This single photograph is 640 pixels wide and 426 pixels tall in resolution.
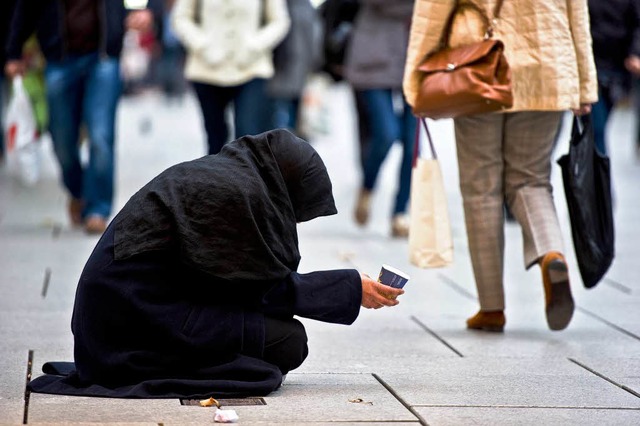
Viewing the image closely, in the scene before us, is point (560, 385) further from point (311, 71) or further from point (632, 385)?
point (311, 71)

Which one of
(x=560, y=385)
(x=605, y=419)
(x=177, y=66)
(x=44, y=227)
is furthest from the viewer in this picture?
(x=177, y=66)

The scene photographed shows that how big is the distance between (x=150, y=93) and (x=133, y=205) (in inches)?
982

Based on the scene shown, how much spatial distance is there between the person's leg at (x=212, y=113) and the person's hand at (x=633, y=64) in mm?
2531

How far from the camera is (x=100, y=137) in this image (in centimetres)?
804

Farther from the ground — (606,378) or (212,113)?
(606,378)

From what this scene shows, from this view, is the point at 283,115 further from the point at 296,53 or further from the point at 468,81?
the point at 468,81

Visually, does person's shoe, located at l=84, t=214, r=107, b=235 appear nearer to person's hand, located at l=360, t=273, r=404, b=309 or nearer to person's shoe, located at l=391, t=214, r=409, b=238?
person's shoe, located at l=391, t=214, r=409, b=238

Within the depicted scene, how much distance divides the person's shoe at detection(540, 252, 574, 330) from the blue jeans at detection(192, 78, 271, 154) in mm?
3473

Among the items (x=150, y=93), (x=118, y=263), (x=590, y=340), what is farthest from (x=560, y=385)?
(x=150, y=93)

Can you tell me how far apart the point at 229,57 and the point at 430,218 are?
322 cm

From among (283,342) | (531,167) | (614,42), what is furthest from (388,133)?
(283,342)

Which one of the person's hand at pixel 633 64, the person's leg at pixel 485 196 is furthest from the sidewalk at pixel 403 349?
the person's hand at pixel 633 64

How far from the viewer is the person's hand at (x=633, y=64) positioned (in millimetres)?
7598

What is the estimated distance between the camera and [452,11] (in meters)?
5.24
